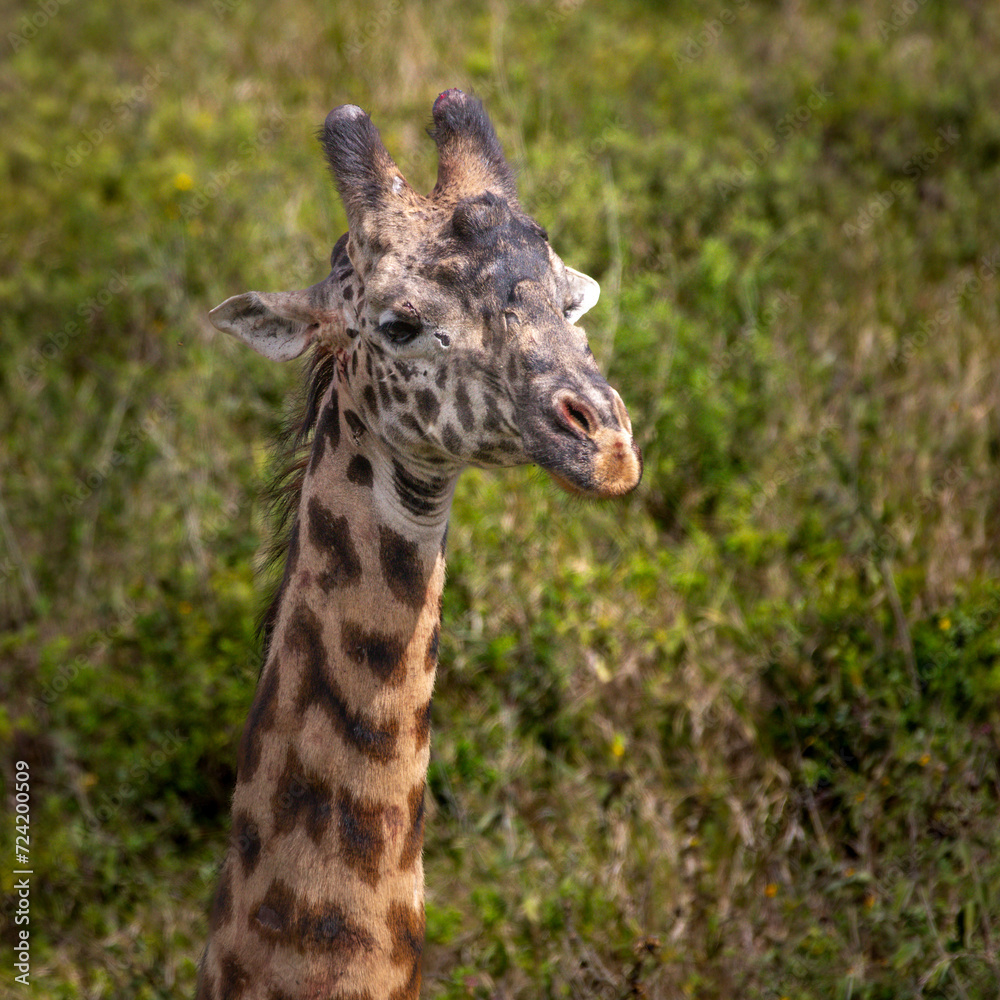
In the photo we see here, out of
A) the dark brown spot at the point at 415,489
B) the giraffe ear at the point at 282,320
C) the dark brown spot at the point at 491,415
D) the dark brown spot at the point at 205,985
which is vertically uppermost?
the giraffe ear at the point at 282,320

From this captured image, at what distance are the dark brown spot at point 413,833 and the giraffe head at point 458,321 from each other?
65cm

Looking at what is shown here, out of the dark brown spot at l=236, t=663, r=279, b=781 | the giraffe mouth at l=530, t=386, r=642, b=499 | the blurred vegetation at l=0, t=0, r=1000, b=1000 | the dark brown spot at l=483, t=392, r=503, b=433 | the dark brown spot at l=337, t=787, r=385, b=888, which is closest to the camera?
the giraffe mouth at l=530, t=386, r=642, b=499

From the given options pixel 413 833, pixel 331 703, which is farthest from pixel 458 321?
pixel 413 833

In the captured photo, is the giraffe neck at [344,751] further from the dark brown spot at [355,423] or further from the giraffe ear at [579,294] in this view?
the giraffe ear at [579,294]

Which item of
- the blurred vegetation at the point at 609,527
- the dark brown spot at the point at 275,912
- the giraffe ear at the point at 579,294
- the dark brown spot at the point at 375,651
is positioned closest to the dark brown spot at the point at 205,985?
the dark brown spot at the point at 275,912

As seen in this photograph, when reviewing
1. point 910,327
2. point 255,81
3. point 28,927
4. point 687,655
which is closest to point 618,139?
point 910,327

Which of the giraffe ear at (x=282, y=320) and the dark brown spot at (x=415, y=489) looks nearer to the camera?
the dark brown spot at (x=415, y=489)

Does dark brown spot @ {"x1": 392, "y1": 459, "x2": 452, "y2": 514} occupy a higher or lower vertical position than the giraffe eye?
lower

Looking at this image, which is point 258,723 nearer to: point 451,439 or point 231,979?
point 231,979

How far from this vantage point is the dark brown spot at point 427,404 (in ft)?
7.15

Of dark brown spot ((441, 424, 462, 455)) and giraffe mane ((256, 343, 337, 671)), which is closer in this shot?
dark brown spot ((441, 424, 462, 455))

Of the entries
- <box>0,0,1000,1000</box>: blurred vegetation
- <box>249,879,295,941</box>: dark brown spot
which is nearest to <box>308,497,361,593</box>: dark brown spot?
<box>249,879,295,941</box>: dark brown spot

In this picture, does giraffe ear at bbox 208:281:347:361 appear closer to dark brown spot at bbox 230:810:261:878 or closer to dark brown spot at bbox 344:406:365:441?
dark brown spot at bbox 344:406:365:441

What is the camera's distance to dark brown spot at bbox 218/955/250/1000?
2.29m
